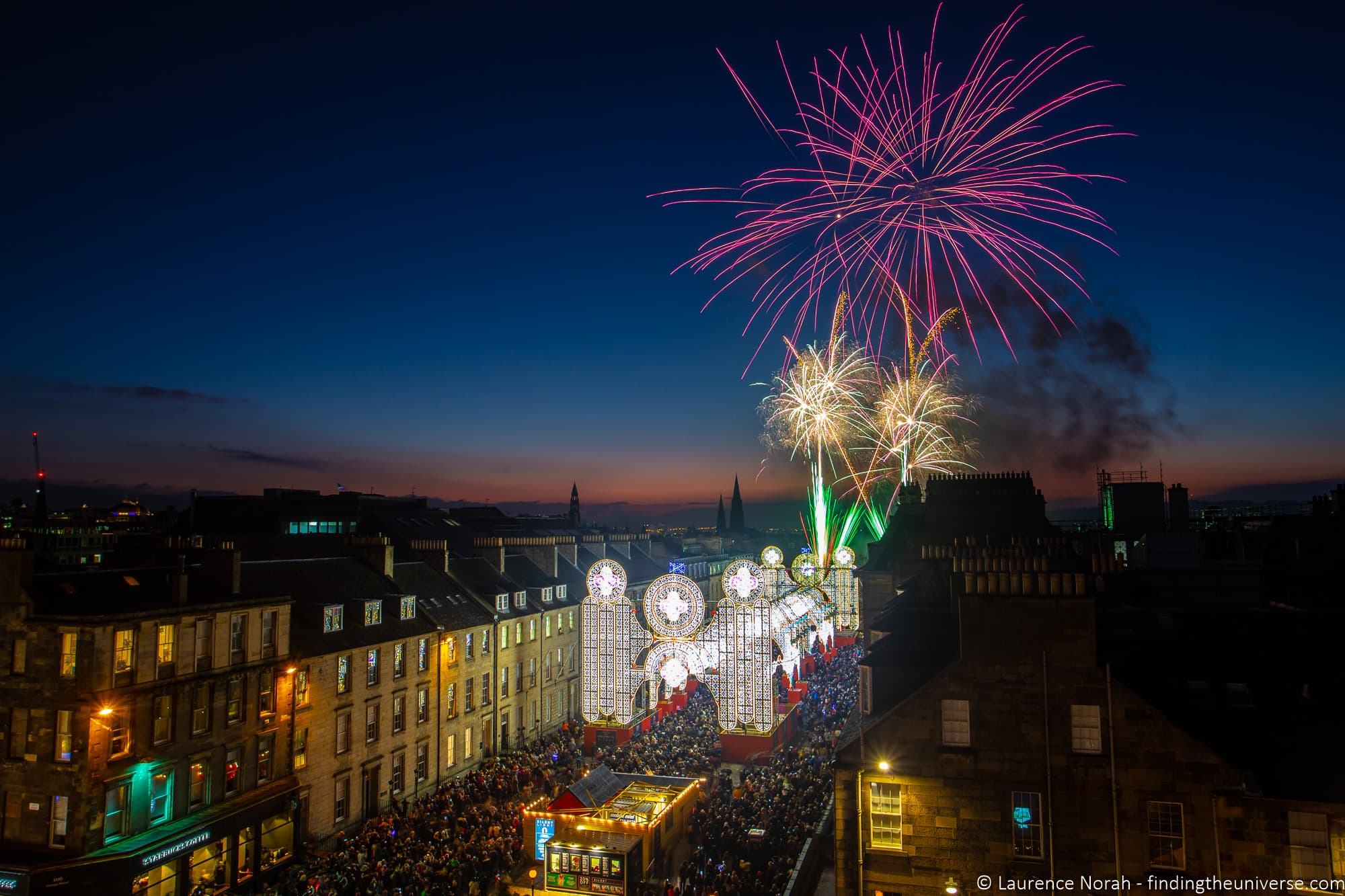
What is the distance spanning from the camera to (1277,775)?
19609 mm

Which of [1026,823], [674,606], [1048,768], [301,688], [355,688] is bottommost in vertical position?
[1026,823]

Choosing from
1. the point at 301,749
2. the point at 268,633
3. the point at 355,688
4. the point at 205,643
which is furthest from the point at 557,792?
the point at 205,643

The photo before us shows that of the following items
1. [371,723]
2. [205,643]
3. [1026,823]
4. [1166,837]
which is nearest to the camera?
[1166,837]

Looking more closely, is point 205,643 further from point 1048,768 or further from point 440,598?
point 1048,768

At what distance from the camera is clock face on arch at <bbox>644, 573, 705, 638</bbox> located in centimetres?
4438

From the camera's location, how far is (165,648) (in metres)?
28.5

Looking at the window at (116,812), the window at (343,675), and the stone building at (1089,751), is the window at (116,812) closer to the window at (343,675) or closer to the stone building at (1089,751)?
the window at (343,675)

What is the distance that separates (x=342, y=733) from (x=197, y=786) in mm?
6795

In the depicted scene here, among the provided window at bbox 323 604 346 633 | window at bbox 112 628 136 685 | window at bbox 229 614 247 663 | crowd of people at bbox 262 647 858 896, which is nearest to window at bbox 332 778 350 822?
crowd of people at bbox 262 647 858 896

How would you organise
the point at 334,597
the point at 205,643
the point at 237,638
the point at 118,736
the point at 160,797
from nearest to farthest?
1. the point at 118,736
2. the point at 160,797
3. the point at 205,643
4. the point at 237,638
5. the point at 334,597

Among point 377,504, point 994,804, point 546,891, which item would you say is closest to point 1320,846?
point 994,804

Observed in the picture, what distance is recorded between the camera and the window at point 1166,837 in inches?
780

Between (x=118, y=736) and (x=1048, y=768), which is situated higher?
(x=1048, y=768)

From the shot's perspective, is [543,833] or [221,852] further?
[221,852]
